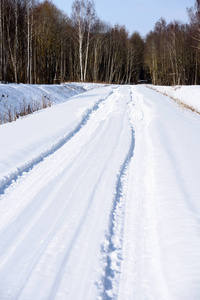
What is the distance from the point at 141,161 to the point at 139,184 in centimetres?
86

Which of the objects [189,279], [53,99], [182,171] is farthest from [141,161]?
[53,99]

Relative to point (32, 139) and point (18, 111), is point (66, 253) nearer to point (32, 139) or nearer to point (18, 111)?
point (32, 139)

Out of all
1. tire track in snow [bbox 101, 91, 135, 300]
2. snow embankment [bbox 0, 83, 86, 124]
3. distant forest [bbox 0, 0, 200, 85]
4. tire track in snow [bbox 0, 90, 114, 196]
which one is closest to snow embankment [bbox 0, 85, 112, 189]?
tire track in snow [bbox 0, 90, 114, 196]

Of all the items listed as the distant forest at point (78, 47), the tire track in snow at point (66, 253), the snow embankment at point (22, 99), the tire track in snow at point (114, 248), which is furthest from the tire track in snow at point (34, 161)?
the distant forest at point (78, 47)

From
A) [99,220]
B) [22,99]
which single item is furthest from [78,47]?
[99,220]

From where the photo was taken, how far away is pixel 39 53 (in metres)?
23.8

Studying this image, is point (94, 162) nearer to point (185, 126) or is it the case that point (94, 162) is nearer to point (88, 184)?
point (88, 184)

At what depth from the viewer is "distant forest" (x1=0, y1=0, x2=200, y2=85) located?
20.2m

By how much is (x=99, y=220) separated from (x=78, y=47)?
36.5 m

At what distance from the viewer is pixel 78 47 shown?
34844 millimetres

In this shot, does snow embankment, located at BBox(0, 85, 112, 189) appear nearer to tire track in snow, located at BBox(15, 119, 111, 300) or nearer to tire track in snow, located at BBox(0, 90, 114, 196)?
tire track in snow, located at BBox(0, 90, 114, 196)

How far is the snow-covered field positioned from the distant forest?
1609cm

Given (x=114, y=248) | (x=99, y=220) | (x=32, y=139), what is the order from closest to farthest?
1. (x=114, y=248)
2. (x=99, y=220)
3. (x=32, y=139)

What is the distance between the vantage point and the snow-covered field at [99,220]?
1622mm
